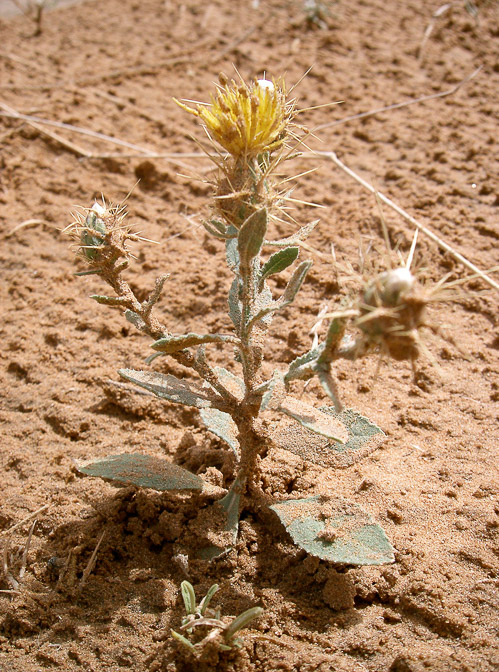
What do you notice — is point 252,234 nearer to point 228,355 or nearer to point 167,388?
point 167,388

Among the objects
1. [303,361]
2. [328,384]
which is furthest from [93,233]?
[328,384]

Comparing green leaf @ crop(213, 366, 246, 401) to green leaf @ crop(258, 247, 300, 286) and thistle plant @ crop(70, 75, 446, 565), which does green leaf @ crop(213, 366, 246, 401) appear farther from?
green leaf @ crop(258, 247, 300, 286)

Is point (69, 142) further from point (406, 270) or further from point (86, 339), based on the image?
point (406, 270)

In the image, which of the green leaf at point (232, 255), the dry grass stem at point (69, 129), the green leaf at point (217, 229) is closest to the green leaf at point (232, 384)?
the green leaf at point (232, 255)

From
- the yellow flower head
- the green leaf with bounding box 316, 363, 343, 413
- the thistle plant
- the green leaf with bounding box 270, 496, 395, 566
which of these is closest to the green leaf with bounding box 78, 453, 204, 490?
the thistle plant

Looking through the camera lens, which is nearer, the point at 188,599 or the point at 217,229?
the point at 188,599

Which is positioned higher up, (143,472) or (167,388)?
(167,388)
